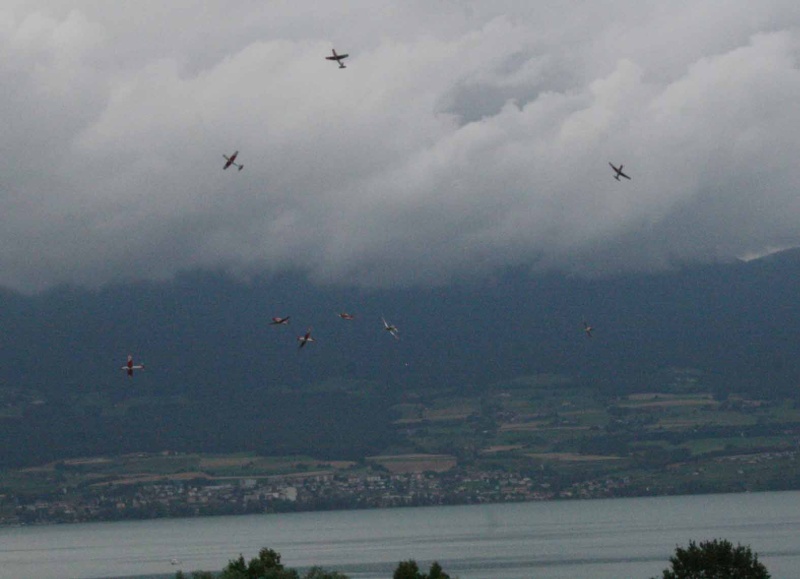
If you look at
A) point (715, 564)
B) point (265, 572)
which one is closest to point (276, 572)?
point (265, 572)

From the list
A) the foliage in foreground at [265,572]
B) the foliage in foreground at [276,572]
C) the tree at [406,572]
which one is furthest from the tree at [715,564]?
the foliage in foreground at [265,572]

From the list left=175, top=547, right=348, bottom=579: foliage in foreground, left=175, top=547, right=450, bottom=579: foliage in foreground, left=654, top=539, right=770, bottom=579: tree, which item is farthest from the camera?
left=175, top=547, right=348, bottom=579: foliage in foreground

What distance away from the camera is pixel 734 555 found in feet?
235

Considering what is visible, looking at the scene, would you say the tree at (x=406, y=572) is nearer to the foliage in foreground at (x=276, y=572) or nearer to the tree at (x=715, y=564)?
the foliage in foreground at (x=276, y=572)

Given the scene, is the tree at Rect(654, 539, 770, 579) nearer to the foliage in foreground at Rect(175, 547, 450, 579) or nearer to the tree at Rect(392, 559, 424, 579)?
the foliage in foreground at Rect(175, 547, 450, 579)

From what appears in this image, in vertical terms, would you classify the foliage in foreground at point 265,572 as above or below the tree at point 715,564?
above

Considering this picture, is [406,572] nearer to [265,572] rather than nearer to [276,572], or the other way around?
[276,572]

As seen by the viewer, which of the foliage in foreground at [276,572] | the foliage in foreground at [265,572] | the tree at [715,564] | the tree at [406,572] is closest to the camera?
the tree at [715,564]

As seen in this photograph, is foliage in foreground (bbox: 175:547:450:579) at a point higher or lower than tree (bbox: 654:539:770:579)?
higher

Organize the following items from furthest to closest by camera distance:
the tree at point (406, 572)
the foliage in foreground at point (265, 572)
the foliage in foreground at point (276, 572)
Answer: the foliage in foreground at point (265, 572) → the foliage in foreground at point (276, 572) → the tree at point (406, 572)

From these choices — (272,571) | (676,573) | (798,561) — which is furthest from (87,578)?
(676,573)

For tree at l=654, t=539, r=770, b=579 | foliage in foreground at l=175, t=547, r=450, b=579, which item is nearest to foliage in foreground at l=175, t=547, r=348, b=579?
foliage in foreground at l=175, t=547, r=450, b=579

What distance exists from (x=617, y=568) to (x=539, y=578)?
12403mm

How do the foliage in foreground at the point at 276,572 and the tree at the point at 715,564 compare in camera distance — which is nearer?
the tree at the point at 715,564
